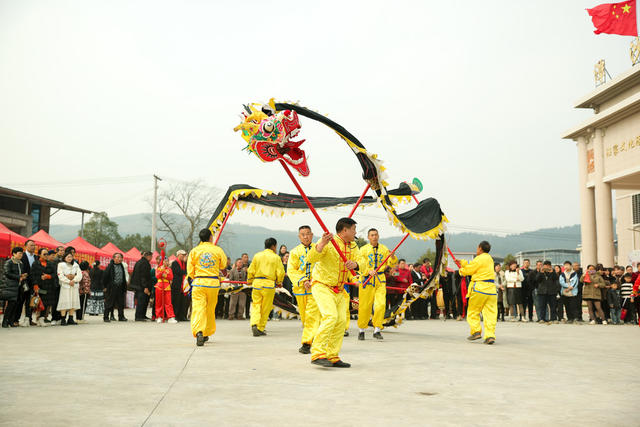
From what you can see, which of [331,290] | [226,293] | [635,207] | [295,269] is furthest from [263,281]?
[635,207]

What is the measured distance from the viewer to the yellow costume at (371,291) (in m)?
9.58

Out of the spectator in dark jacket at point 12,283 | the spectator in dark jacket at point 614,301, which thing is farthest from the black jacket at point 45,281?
the spectator in dark jacket at point 614,301

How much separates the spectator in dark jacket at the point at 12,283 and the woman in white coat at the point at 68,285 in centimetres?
100

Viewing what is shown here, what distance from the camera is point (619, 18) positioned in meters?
20.2

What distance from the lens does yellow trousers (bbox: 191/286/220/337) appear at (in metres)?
8.13

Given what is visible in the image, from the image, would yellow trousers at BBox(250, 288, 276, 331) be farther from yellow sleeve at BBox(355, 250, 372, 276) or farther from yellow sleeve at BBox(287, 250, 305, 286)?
yellow sleeve at BBox(355, 250, 372, 276)

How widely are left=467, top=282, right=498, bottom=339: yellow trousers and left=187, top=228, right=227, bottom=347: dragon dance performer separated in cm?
438

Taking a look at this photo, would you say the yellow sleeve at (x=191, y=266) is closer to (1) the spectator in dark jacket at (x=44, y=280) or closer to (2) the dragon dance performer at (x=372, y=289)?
(2) the dragon dance performer at (x=372, y=289)

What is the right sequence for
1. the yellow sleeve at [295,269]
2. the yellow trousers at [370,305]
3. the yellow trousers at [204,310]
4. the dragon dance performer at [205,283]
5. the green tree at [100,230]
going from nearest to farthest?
the yellow trousers at [204,310]
the dragon dance performer at [205,283]
the yellow sleeve at [295,269]
the yellow trousers at [370,305]
the green tree at [100,230]

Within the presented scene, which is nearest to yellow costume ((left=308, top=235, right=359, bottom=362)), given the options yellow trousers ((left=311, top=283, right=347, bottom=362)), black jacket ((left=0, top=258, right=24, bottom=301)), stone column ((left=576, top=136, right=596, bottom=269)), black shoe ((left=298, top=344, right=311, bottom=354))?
yellow trousers ((left=311, top=283, right=347, bottom=362))

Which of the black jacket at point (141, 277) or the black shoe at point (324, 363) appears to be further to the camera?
the black jacket at point (141, 277)

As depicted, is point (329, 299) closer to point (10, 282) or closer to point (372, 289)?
point (372, 289)

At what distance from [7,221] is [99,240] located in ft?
105

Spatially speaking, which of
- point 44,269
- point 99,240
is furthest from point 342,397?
point 99,240
